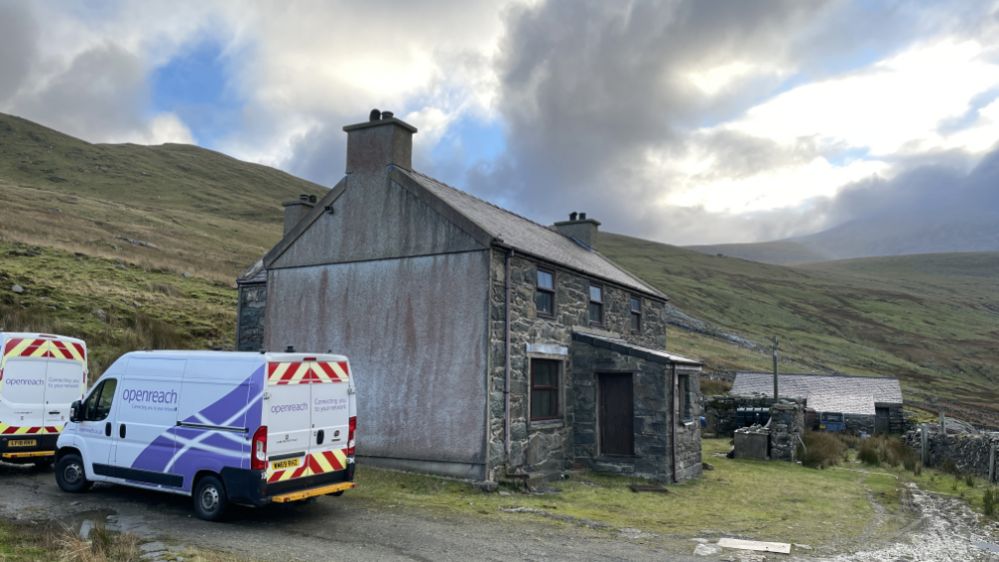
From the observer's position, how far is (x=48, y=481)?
12656mm

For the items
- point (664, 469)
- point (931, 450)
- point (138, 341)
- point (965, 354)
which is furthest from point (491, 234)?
point (965, 354)

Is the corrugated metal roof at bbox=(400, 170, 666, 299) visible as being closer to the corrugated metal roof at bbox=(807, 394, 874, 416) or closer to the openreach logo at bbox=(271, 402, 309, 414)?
the openreach logo at bbox=(271, 402, 309, 414)

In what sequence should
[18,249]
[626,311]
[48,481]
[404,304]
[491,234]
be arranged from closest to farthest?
[48,481]
[491,234]
[404,304]
[626,311]
[18,249]

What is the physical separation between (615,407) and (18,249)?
29.7 m

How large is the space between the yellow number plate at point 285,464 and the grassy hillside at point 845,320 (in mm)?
47110

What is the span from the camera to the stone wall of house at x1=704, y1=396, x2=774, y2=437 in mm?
30598

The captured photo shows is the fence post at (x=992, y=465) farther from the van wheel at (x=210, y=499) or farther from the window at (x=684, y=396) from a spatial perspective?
the van wheel at (x=210, y=499)

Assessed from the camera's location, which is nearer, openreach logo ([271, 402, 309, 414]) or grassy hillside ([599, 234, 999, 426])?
openreach logo ([271, 402, 309, 414])

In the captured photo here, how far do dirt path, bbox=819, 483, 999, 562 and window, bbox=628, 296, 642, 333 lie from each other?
9.13 m

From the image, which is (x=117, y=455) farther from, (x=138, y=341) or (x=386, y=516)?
(x=138, y=341)

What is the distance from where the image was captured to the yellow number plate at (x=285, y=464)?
32.4 ft

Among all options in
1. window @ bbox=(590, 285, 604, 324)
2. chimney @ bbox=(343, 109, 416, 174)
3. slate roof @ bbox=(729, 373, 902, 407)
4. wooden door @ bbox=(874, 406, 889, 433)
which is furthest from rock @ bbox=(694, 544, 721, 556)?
wooden door @ bbox=(874, 406, 889, 433)

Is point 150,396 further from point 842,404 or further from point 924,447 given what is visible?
point 842,404

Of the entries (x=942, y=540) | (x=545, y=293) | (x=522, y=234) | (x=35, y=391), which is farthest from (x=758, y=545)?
(x=35, y=391)
